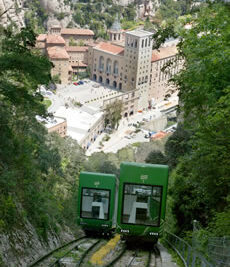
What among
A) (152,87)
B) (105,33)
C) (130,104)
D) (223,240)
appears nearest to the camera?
(223,240)

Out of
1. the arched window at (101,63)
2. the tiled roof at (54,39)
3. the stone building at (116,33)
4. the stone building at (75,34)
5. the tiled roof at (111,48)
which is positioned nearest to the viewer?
the tiled roof at (111,48)

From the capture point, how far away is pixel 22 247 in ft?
39.1

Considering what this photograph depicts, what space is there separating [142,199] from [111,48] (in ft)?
281

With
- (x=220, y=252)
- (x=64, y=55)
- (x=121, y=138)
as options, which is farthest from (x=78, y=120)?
(x=220, y=252)

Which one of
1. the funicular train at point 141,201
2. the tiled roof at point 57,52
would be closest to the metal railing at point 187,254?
the funicular train at point 141,201

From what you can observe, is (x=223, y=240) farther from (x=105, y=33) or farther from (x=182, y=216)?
(x=105, y=33)

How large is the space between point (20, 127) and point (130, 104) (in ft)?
225

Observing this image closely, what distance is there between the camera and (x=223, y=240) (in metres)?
7.52

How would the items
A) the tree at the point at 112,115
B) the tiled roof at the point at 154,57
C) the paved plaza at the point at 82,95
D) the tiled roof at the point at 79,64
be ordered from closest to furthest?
1. the tree at the point at 112,115
2. the paved plaza at the point at 82,95
3. the tiled roof at the point at 154,57
4. the tiled roof at the point at 79,64

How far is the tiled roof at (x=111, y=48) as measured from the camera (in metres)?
95.0

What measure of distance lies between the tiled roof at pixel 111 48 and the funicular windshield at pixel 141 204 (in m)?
83.3

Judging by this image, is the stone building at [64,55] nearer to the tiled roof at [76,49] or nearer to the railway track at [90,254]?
the tiled roof at [76,49]

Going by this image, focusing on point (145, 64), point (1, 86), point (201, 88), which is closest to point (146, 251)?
point (201, 88)

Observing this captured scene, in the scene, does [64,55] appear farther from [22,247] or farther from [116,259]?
[116,259]
